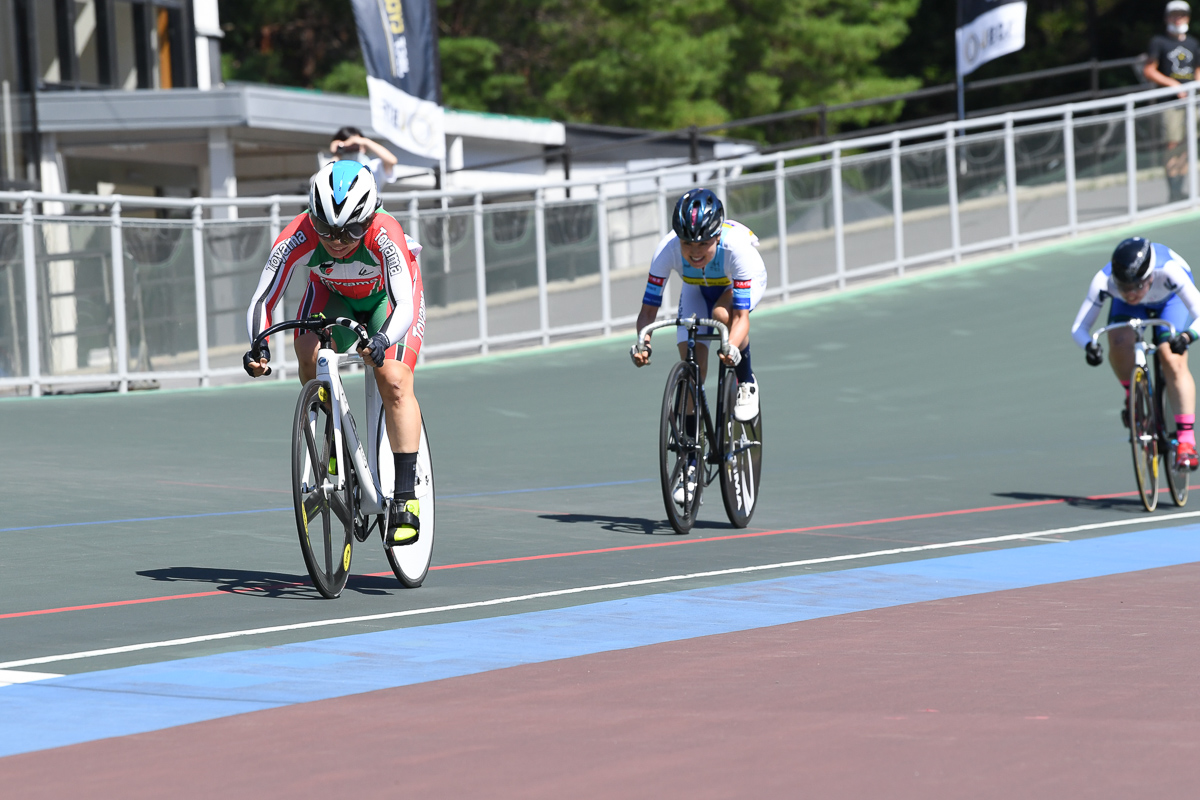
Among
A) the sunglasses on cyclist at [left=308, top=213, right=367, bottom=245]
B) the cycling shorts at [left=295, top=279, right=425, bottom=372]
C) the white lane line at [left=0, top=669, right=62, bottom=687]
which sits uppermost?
the sunglasses on cyclist at [left=308, top=213, right=367, bottom=245]

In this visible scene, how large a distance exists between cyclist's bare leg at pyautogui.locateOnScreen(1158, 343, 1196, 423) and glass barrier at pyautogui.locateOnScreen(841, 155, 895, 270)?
10.1 m

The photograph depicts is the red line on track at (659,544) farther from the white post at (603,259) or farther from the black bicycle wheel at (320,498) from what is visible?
the white post at (603,259)

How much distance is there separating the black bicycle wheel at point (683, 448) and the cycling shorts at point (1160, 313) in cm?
305

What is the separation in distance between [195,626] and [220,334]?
418 inches

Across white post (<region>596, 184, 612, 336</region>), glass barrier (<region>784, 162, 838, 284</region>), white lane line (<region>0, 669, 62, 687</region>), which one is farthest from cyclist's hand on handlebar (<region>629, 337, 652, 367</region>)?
glass barrier (<region>784, 162, 838, 284</region>)

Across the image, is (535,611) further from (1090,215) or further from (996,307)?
(1090,215)

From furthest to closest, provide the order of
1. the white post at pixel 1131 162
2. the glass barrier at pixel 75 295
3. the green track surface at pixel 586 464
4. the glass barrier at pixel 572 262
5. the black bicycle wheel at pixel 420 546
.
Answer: the white post at pixel 1131 162
the glass barrier at pixel 572 262
the glass barrier at pixel 75 295
the green track surface at pixel 586 464
the black bicycle wheel at pixel 420 546

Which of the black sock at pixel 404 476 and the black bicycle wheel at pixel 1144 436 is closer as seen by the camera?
the black sock at pixel 404 476

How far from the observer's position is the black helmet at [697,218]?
8742 mm

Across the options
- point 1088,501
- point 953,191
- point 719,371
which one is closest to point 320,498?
point 719,371

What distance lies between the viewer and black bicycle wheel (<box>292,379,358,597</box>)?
6.43 meters

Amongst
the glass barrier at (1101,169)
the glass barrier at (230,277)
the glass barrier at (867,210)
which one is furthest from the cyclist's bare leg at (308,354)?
the glass barrier at (1101,169)

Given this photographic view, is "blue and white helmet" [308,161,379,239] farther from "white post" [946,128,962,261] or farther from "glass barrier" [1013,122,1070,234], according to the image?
"glass barrier" [1013,122,1070,234]

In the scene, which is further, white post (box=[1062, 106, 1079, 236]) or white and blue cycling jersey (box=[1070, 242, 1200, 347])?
white post (box=[1062, 106, 1079, 236])
